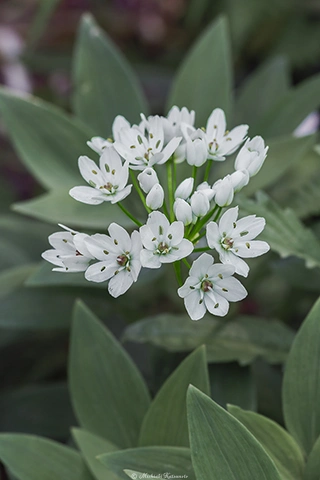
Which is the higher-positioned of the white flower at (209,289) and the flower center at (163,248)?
the flower center at (163,248)

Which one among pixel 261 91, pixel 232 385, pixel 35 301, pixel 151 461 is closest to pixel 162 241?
pixel 151 461

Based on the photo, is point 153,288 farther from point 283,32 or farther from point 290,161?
point 283,32

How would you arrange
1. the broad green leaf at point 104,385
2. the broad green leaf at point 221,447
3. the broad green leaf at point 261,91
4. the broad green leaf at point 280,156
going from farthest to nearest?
the broad green leaf at point 261,91
the broad green leaf at point 280,156
the broad green leaf at point 104,385
the broad green leaf at point 221,447

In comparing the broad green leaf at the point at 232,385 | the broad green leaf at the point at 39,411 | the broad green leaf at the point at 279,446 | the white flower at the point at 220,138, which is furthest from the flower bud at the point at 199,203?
the broad green leaf at the point at 39,411

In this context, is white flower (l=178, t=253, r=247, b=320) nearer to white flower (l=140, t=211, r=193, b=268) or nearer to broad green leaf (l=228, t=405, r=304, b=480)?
white flower (l=140, t=211, r=193, b=268)

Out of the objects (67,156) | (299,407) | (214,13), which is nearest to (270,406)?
(299,407)

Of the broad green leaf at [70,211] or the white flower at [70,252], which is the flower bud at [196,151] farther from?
the broad green leaf at [70,211]
